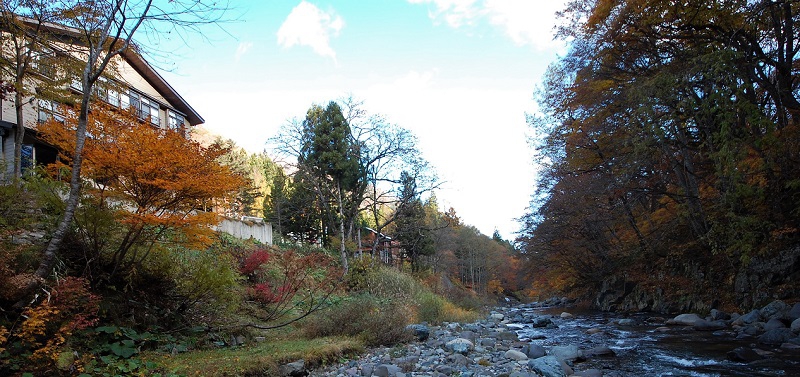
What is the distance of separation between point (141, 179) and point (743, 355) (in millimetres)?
11167

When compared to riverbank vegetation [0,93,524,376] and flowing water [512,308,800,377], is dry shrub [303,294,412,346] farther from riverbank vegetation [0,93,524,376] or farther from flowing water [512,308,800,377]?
flowing water [512,308,800,377]

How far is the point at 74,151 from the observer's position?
7453mm

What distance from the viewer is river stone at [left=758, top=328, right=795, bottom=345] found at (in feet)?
31.0

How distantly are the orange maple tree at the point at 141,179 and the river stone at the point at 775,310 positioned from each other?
518 inches

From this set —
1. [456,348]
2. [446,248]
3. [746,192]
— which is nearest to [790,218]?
[746,192]

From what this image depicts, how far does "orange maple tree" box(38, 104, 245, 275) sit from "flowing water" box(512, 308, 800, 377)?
25.6 ft

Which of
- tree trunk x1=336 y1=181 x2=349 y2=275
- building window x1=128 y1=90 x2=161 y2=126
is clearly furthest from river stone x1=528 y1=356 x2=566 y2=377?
building window x1=128 y1=90 x2=161 y2=126

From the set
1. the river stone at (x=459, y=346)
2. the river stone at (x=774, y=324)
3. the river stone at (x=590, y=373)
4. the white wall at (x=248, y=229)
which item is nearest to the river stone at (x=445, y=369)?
the river stone at (x=459, y=346)

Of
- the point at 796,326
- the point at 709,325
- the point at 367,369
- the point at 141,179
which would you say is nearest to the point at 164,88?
the point at 141,179

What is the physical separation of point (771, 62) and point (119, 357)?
608 inches

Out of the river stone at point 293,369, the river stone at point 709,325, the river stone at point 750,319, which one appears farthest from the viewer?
the river stone at point 709,325

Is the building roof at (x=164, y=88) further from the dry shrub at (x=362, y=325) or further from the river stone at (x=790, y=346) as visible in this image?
the river stone at (x=790, y=346)

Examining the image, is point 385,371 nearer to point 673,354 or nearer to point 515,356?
point 515,356

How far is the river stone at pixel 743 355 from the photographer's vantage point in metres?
8.43
